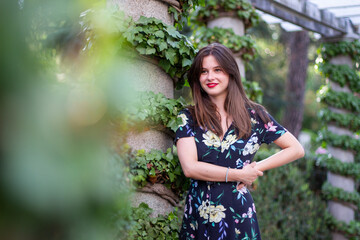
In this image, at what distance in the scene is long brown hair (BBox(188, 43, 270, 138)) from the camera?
7.72ft

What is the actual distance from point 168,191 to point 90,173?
1880 millimetres

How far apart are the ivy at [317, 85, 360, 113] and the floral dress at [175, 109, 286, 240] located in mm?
3699

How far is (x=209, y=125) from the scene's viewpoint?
7.66ft

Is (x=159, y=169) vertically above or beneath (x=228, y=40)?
beneath

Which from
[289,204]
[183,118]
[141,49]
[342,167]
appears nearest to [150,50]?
[141,49]

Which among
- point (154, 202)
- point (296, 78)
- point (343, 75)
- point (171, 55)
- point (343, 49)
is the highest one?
point (296, 78)

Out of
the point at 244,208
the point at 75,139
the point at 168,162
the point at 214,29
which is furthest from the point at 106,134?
the point at 214,29

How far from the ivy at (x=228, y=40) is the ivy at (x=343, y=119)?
85.9 inches

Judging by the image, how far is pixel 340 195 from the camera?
17.9 ft

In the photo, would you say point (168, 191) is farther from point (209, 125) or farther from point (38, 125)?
point (38, 125)

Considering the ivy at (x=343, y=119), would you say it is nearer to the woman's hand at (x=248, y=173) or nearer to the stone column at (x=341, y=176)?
the stone column at (x=341, y=176)

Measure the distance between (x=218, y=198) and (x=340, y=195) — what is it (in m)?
3.74

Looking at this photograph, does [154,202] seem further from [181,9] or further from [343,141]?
[343,141]

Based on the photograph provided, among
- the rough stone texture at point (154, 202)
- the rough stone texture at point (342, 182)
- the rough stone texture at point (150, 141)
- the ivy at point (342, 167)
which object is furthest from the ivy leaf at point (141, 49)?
the rough stone texture at point (342, 182)
